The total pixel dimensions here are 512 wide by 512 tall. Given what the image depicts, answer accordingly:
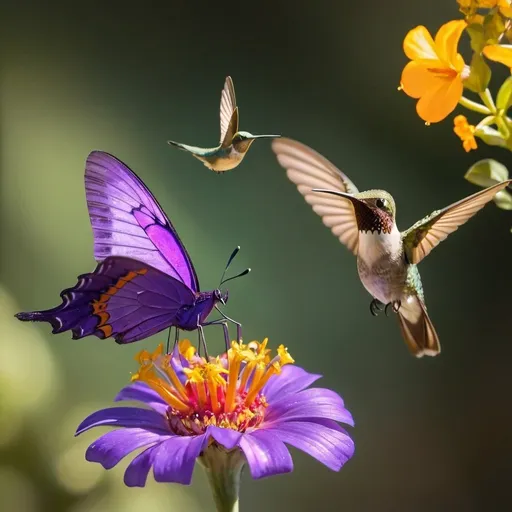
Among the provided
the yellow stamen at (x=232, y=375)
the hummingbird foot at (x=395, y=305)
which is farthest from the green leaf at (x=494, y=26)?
the yellow stamen at (x=232, y=375)

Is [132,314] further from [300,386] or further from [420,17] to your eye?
[420,17]

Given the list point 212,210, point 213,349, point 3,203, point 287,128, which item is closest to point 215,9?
point 287,128

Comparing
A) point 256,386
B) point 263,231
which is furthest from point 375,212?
point 263,231

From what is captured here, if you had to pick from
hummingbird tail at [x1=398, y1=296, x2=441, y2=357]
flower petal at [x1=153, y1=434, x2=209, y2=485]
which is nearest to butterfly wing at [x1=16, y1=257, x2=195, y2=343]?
flower petal at [x1=153, y1=434, x2=209, y2=485]

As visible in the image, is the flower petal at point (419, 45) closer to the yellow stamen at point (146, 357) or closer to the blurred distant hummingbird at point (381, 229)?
the blurred distant hummingbird at point (381, 229)

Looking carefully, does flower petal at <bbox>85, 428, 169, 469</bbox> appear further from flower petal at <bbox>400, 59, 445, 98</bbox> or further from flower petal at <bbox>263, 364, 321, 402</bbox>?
flower petal at <bbox>400, 59, 445, 98</bbox>

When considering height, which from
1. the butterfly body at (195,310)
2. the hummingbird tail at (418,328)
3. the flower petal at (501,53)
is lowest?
the hummingbird tail at (418,328)
